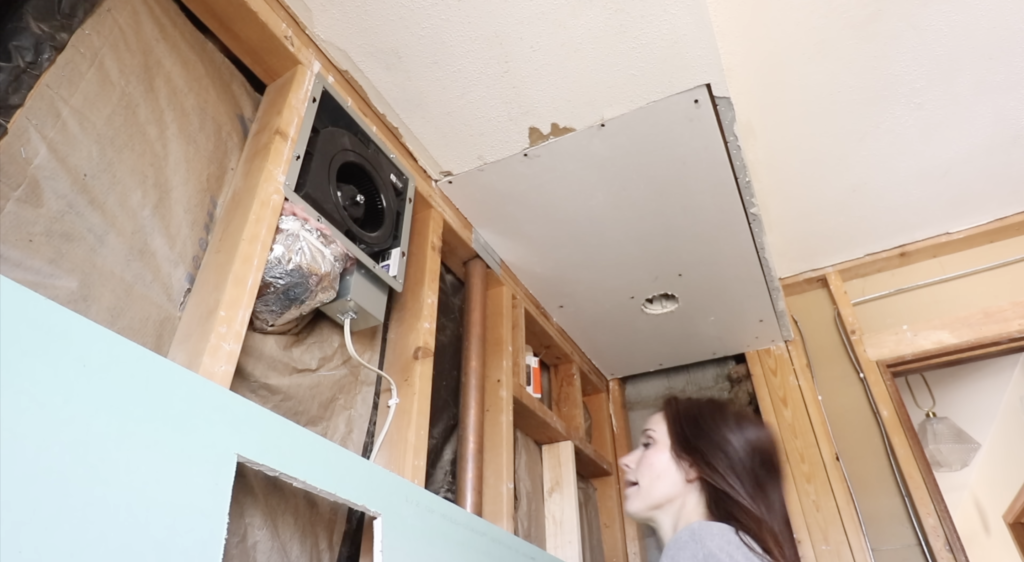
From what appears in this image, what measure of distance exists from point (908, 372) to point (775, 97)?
3.94ft

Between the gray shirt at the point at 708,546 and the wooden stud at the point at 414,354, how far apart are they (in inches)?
18.7

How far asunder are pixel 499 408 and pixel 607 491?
890 millimetres

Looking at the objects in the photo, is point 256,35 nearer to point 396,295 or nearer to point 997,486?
point 396,295

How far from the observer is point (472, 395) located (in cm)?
145

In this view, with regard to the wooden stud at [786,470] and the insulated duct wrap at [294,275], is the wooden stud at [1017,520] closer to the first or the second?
the wooden stud at [786,470]

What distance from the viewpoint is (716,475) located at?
1.19 m

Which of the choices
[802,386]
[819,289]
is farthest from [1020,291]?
[802,386]

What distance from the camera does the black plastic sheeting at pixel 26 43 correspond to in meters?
0.70

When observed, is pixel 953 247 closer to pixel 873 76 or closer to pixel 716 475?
pixel 873 76

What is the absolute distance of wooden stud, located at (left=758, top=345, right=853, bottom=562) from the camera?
1854 mm

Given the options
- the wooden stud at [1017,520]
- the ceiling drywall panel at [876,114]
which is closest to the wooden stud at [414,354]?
the ceiling drywall panel at [876,114]

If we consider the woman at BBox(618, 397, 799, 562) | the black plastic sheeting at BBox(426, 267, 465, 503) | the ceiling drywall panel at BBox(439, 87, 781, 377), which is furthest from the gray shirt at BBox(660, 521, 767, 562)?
the ceiling drywall panel at BBox(439, 87, 781, 377)

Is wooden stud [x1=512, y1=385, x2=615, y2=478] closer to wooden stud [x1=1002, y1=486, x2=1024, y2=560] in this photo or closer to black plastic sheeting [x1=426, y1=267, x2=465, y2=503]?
black plastic sheeting [x1=426, y1=267, x2=465, y2=503]

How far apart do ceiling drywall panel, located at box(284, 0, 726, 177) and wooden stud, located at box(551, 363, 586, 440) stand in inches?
41.8
